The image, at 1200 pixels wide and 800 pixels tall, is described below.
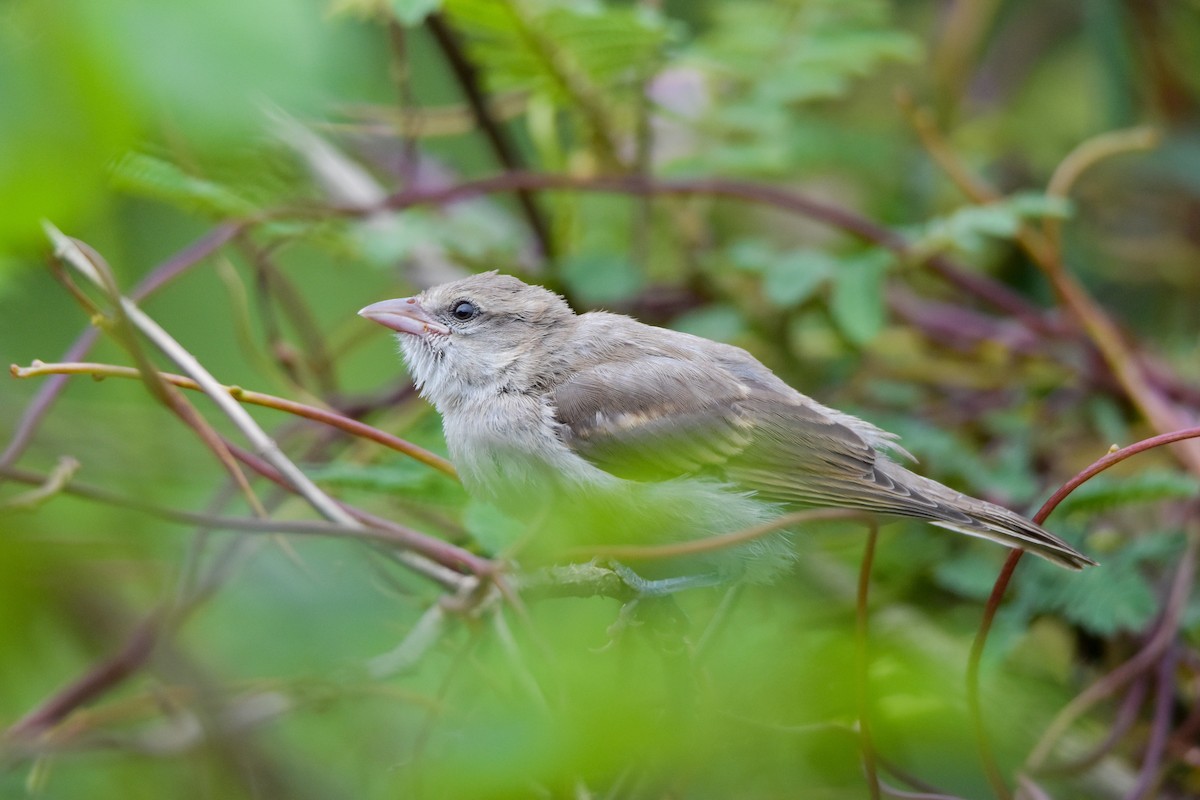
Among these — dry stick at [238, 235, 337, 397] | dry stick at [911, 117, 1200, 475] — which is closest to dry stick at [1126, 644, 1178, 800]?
dry stick at [911, 117, 1200, 475]

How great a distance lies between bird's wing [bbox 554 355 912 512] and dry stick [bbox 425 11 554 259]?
1.55 m

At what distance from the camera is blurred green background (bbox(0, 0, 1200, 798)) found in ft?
3.37

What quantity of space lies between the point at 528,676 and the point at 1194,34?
4.91 meters

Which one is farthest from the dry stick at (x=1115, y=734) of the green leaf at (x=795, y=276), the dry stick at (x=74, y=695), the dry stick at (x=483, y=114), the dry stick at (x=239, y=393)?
the dry stick at (x=483, y=114)

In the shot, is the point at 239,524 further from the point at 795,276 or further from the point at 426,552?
the point at 795,276

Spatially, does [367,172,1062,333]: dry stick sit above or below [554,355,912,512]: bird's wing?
above

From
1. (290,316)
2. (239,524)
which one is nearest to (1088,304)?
(290,316)

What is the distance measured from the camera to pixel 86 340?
278 cm

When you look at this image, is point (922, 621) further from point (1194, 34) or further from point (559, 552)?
point (1194, 34)

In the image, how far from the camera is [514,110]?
15.3ft

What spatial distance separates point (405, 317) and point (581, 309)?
1153 millimetres

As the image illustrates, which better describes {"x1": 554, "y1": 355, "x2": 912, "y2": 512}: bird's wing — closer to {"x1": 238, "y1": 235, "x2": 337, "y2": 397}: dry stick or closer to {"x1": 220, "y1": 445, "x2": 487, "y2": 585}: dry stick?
{"x1": 220, "y1": 445, "x2": 487, "y2": 585}: dry stick

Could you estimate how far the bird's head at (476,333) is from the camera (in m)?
3.08

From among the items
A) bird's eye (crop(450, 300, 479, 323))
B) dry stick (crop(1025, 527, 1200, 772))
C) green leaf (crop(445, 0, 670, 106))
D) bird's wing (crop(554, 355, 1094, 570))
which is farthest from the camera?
green leaf (crop(445, 0, 670, 106))
